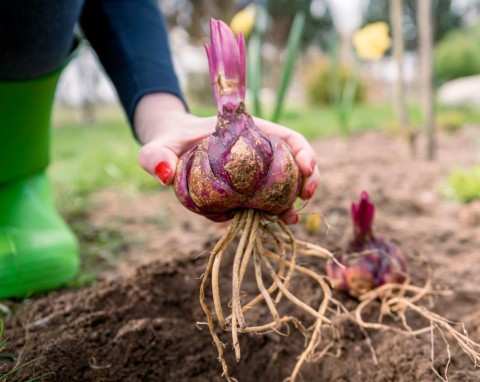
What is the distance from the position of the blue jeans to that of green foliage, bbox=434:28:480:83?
1055 centimetres

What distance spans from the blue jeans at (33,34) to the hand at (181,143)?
1.20ft

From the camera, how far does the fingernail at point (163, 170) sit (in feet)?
3.23

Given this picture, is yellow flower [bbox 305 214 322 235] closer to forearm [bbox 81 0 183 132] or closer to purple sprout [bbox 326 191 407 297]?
purple sprout [bbox 326 191 407 297]

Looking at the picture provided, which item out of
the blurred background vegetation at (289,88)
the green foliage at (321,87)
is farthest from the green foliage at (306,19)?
the green foliage at (321,87)

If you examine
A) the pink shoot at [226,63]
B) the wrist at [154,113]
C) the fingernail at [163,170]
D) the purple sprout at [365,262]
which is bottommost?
the purple sprout at [365,262]

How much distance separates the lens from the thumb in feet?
3.24

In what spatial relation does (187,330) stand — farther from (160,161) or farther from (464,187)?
(464,187)

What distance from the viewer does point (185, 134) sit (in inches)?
43.2

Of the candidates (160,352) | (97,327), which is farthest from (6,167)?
(160,352)

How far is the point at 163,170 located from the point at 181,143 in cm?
11

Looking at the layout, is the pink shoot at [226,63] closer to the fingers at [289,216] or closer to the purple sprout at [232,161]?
the purple sprout at [232,161]

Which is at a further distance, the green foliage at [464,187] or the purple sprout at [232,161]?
the green foliage at [464,187]

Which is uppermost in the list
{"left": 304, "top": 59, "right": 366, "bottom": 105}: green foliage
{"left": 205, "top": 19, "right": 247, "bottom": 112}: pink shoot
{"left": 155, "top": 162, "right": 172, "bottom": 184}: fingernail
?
{"left": 205, "top": 19, "right": 247, "bottom": 112}: pink shoot

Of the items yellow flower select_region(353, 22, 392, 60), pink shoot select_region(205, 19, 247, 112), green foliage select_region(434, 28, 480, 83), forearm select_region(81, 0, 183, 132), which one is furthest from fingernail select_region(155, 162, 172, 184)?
green foliage select_region(434, 28, 480, 83)
